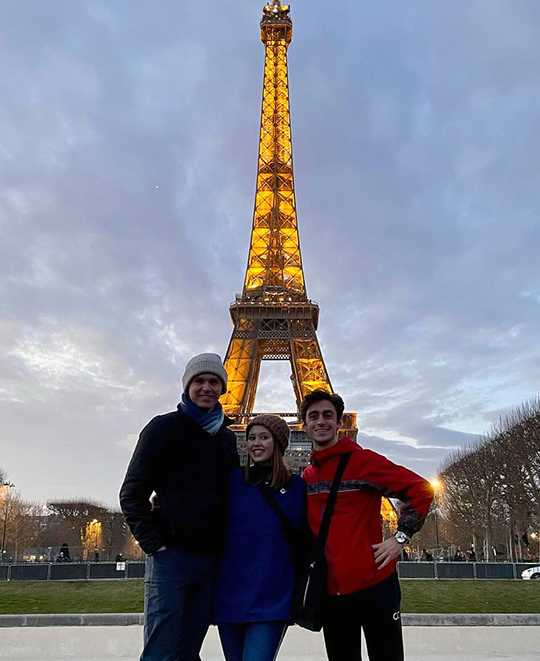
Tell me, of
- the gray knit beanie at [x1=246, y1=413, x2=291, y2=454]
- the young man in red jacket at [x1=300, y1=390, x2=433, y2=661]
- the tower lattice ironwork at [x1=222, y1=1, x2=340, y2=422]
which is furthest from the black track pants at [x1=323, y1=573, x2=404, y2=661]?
the tower lattice ironwork at [x1=222, y1=1, x2=340, y2=422]

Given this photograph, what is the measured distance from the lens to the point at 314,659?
26.8 feet

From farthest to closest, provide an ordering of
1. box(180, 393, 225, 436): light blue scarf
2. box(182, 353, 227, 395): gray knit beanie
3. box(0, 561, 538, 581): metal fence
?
box(0, 561, 538, 581): metal fence < box(182, 353, 227, 395): gray knit beanie < box(180, 393, 225, 436): light blue scarf

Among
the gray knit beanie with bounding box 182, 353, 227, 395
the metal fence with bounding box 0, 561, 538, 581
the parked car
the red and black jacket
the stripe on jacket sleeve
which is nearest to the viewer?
the red and black jacket

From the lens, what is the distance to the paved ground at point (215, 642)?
884 centimetres

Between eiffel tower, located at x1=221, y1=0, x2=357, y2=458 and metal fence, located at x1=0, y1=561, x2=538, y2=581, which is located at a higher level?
eiffel tower, located at x1=221, y1=0, x2=357, y2=458

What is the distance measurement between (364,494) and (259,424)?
0.80 m

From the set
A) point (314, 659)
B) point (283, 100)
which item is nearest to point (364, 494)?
point (314, 659)

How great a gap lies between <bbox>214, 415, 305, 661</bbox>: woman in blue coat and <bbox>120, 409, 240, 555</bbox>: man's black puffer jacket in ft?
0.42

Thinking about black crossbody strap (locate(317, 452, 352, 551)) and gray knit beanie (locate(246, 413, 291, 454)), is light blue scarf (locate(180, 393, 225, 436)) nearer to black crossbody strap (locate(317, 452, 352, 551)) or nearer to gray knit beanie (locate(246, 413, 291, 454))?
gray knit beanie (locate(246, 413, 291, 454))

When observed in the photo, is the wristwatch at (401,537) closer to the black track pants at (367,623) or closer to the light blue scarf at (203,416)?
the black track pants at (367,623)

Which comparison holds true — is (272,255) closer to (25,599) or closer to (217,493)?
(25,599)

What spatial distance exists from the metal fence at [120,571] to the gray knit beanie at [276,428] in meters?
13.5

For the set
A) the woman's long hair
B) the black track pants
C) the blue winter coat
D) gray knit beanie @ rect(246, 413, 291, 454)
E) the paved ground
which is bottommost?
the paved ground

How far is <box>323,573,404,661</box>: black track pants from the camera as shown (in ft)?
12.8
